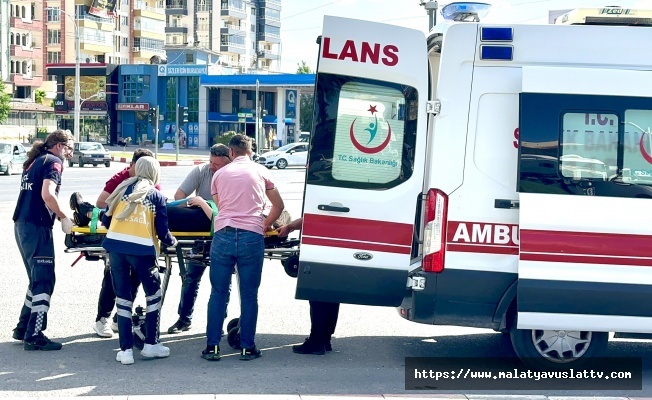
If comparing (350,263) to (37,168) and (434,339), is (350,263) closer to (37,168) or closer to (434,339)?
(434,339)

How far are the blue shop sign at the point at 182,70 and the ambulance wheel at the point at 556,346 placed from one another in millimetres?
79147

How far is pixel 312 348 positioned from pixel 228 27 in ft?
390

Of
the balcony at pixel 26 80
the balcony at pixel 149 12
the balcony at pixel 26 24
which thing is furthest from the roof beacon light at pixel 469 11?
the balcony at pixel 149 12

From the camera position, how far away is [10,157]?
3838 centimetres

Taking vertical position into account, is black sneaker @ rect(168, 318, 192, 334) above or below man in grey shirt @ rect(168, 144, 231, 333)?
below

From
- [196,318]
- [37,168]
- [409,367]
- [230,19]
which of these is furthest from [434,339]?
[230,19]

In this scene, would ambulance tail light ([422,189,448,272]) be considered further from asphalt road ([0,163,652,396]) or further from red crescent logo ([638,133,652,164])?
red crescent logo ([638,133,652,164])

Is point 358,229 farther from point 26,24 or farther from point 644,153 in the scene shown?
point 26,24

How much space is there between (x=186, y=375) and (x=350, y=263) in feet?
4.94

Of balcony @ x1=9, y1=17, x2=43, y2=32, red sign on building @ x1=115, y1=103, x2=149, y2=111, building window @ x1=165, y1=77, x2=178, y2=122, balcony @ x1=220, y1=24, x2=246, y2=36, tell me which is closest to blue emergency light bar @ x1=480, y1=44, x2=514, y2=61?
building window @ x1=165, y1=77, x2=178, y2=122

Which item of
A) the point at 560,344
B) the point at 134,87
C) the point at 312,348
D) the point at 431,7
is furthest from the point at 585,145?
the point at 134,87

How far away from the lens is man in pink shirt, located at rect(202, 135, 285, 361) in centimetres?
747

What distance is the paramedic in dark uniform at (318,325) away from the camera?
775 cm

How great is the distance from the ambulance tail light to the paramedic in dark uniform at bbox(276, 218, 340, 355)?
107cm
